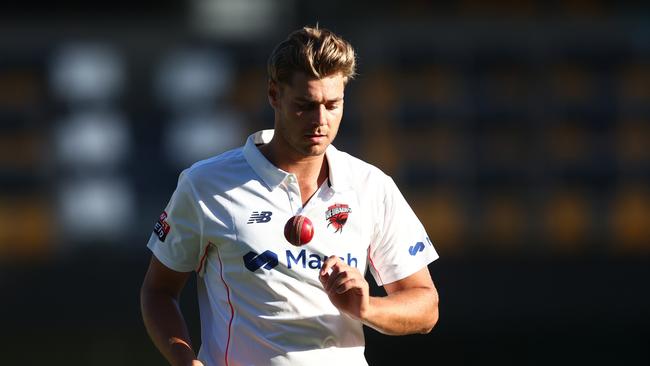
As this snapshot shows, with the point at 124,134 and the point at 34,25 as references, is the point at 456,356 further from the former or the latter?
the point at 34,25

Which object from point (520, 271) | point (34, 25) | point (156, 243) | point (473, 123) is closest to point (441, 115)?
point (473, 123)

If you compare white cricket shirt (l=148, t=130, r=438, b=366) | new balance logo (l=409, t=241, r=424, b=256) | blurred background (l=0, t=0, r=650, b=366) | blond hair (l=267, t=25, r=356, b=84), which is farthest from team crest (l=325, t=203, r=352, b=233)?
blurred background (l=0, t=0, r=650, b=366)

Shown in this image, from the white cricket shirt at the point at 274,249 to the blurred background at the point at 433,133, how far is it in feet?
21.5

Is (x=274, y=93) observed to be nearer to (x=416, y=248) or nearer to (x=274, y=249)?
(x=274, y=249)

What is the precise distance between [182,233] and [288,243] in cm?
28

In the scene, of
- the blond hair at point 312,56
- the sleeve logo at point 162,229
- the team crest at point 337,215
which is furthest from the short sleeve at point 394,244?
the sleeve logo at point 162,229

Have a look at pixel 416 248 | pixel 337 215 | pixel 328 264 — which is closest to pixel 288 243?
pixel 337 215

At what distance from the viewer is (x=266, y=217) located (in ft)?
10.8

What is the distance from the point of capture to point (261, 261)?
10.6ft

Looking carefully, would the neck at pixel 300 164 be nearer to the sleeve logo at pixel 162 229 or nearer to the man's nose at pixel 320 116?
the man's nose at pixel 320 116

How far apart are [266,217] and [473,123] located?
695 cm

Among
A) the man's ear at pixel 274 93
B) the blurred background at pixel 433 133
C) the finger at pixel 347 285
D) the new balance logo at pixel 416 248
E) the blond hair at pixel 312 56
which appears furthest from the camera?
the blurred background at pixel 433 133

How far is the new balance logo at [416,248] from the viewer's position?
3410 millimetres

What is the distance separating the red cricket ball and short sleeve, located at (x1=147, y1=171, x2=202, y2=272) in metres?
0.23
